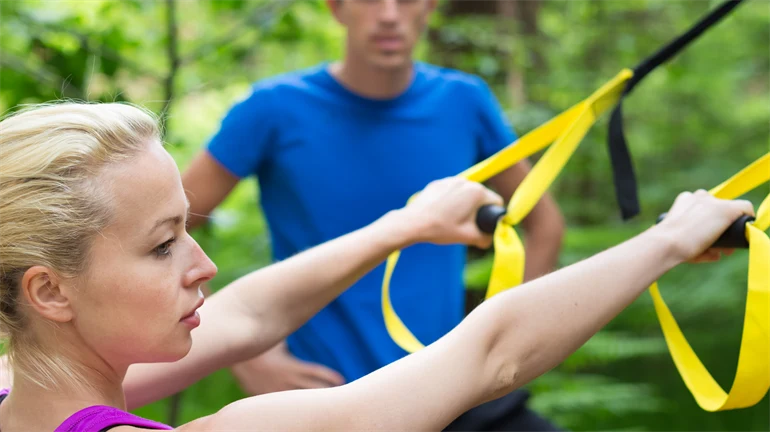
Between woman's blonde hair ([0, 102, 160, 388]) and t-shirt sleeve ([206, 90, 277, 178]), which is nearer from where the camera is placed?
woman's blonde hair ([0, 102, 160, 388])

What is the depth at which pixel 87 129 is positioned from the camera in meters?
1.17

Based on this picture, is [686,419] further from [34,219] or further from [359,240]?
[34,219]

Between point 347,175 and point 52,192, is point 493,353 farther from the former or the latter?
point 347,175

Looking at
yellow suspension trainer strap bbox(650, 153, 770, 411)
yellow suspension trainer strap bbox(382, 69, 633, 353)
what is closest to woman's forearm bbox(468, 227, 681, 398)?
yellow suspension trainer strap bbox(650, 153, 770, 411)

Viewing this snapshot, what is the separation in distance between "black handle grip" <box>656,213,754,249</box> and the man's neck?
3.78 ft

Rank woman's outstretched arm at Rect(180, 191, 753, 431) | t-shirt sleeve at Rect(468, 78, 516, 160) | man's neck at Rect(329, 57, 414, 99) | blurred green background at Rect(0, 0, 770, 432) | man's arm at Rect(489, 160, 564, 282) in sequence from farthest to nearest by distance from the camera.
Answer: blurred green background at Rect(0, 0, 770, 432), man's arm at Rect(489, 160, 564, 282), t-shirt sleeve at Rect(468, 78, 516, 160), man's neck at Rect(329, 57, 414, 99), woman's outstretched arm at Rect(180, 191, 753, 431)

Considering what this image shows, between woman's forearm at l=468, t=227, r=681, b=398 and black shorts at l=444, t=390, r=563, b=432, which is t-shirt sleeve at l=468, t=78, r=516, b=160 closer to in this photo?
black shorts at l=444, t=390, r=563, b=432

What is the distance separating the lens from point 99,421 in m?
1.14

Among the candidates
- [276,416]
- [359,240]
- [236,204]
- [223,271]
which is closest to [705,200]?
[359,240]

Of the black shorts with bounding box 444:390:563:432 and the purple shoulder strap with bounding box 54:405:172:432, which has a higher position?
the purple shoulder strap with bounding box 54:405:172:432

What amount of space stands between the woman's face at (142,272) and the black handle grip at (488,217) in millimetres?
658

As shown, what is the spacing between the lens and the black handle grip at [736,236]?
1.43m

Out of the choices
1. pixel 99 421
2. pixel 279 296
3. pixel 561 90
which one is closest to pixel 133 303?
pixel 99 421

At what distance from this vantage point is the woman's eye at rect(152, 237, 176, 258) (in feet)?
3.87
